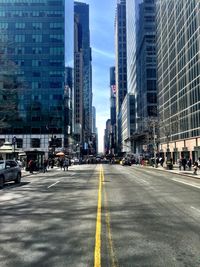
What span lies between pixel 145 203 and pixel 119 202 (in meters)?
1.09

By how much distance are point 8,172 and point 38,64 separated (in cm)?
9949

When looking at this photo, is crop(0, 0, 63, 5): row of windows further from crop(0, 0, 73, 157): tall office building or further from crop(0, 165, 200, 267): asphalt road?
crop(0, 165, 200, 267): asphalt road

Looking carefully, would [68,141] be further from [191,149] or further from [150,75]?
[191,149]

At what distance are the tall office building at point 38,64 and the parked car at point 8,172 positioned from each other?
9019 cm

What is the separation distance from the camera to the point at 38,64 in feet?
397

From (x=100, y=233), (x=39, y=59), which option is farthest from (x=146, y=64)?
(x=100, y=233)

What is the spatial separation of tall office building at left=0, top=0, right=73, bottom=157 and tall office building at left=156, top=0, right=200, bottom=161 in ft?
128

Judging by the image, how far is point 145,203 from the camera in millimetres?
15008

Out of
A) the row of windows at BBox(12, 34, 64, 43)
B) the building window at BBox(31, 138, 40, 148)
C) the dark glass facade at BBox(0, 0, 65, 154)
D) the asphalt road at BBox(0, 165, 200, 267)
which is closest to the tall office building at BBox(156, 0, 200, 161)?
the dark glass facade at BBox(0, 0, 65, 154)

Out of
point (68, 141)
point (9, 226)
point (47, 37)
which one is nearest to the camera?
point (9, 226)

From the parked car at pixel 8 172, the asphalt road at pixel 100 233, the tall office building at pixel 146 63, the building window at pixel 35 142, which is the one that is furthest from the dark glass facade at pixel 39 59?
the asphalt road at pixel 100 233

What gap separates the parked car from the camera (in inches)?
974

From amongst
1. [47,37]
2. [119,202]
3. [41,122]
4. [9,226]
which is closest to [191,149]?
[119,202]

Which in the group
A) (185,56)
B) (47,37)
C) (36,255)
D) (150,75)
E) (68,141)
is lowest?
(36,255)
